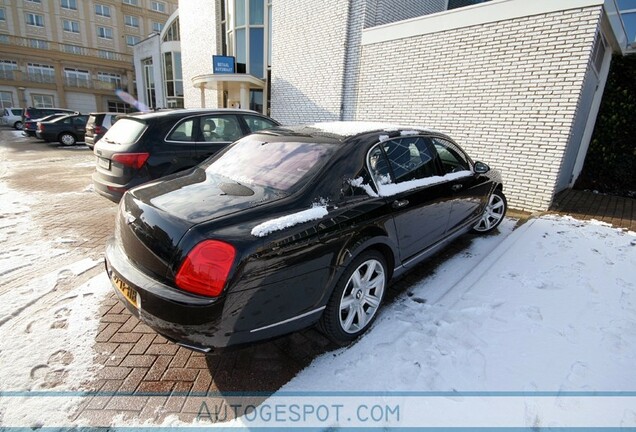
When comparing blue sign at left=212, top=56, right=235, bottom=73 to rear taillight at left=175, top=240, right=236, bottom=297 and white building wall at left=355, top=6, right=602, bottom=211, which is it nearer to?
white building wall at left=355, top=6, right=602, bottom=211

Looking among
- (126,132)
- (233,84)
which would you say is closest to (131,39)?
(233,84)

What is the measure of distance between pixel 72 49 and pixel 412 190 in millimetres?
49604

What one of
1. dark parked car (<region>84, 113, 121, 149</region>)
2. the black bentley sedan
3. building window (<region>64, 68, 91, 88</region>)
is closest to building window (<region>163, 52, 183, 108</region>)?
dark parked car (<region>84, 113, 121, 149</region>)

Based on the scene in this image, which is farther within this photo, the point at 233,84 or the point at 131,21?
the point at 131,21

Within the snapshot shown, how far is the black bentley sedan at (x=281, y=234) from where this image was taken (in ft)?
6.16

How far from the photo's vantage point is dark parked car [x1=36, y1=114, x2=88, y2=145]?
14.9 meters

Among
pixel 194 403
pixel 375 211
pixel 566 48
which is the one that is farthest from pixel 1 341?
pixel 566 48

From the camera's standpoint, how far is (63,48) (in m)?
37.5

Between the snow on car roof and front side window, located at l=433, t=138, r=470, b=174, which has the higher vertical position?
the snow on car roof

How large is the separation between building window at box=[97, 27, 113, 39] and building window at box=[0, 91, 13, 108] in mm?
12009

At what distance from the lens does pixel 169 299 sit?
6.20 ft

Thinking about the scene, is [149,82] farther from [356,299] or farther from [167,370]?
[356,299]

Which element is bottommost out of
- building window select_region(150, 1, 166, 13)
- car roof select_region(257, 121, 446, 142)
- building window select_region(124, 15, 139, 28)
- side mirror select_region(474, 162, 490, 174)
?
side mirror select_region(474, 162, 490, 174)

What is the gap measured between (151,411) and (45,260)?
2839 mm
